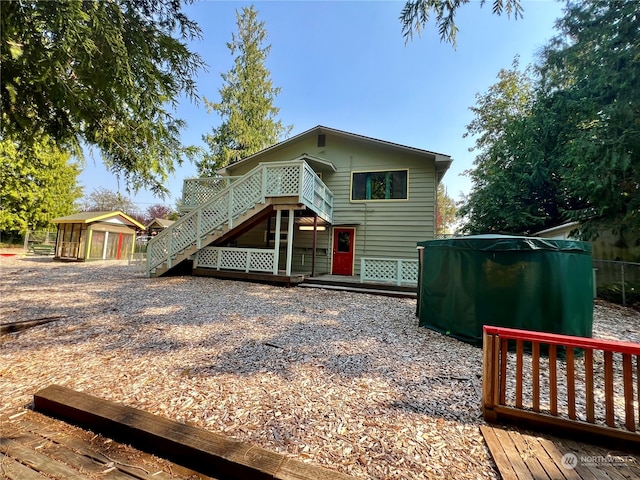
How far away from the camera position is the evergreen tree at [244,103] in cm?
1841

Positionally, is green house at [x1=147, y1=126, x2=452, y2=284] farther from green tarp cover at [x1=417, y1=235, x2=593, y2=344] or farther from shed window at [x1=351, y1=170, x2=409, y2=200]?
green tarp cover at [x1=417, y1=235, x2=593, y2=344]

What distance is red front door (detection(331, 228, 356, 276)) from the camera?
11.4m

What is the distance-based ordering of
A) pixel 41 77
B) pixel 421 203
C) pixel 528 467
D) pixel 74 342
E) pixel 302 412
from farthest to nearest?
pixel 421 203
pixel 74 342
pixel 41 77
pixel 302 412
pixel 528 467

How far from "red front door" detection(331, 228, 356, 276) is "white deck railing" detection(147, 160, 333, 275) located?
1.60 meters

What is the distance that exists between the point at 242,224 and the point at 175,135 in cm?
427

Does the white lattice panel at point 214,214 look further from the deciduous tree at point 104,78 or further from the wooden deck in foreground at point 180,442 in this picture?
the wooden deck in foreground at point 180,442

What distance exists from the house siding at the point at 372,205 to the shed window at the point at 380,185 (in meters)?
0.18

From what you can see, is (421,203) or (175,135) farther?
(421,203)

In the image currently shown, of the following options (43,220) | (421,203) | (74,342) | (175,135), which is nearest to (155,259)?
(175,135)

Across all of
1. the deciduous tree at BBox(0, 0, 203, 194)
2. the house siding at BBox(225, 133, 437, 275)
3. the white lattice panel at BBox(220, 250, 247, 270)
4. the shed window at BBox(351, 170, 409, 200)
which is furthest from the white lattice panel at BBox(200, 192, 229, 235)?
the shed window at BBox(351, 170, 409, 200)

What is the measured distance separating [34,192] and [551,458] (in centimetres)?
3333

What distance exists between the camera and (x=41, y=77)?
358cm

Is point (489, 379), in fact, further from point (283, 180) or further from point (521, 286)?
point (283, 180)

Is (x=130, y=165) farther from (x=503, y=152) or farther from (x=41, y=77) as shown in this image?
(x=503, y=152)
